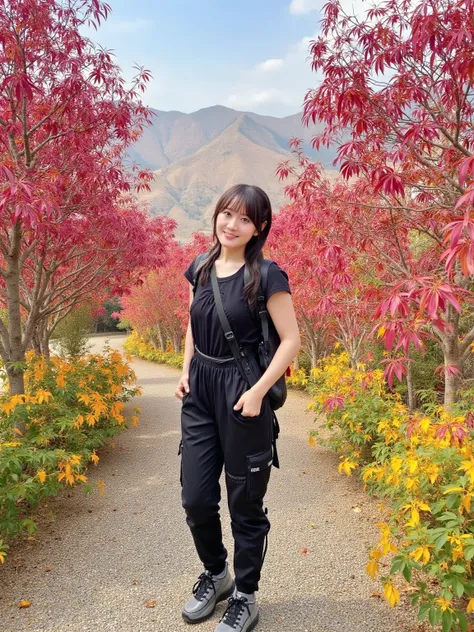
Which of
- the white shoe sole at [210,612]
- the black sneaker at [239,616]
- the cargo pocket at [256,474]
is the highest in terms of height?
the cargo pocket at [256,474]

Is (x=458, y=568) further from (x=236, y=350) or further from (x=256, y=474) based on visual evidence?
(x=236, y=350)

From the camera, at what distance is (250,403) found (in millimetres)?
1726

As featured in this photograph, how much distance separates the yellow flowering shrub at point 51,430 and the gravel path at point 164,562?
24 cm

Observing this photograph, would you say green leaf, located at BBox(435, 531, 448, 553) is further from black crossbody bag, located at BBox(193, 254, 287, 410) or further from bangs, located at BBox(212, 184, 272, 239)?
bangs, located at BBox(212, 184, 272, 239)

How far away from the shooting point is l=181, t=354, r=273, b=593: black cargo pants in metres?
1.80

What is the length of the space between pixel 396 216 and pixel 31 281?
16.7 ft

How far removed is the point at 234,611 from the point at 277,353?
3.74 ft

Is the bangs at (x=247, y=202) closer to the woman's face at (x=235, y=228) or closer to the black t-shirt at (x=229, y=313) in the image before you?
the woman's face at (x=235, y=228)

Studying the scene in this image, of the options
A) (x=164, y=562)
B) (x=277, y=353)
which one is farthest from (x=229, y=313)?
(x=164, y=562)

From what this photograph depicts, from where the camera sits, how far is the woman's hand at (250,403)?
1.72 m

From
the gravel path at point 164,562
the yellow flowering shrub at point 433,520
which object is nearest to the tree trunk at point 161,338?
the gravel path at point 164,562

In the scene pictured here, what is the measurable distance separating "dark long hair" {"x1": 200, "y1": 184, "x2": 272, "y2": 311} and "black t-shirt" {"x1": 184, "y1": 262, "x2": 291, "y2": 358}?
46 millimetres

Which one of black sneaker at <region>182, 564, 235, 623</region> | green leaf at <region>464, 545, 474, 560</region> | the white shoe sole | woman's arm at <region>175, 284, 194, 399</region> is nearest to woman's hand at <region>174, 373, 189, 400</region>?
woman's arm at <region>175, 284, 194, 399</region>

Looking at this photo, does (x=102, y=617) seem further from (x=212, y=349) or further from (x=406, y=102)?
(x=406, y=102)
